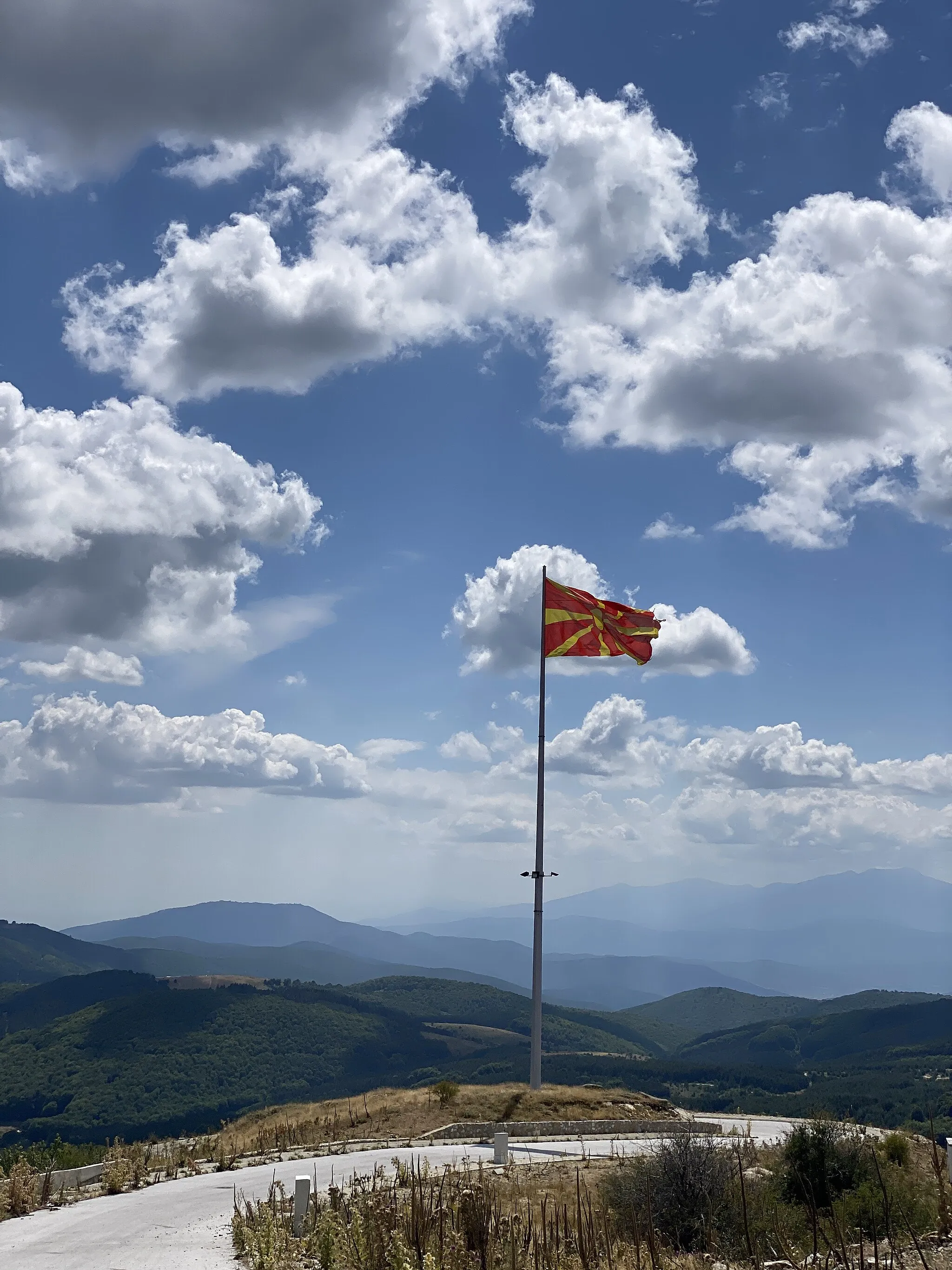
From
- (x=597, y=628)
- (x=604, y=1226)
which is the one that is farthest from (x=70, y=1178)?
(x=597, y=628)

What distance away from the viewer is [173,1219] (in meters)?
18.3

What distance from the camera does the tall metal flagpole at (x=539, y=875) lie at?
3106 cm

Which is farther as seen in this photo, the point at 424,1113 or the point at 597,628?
the point at 597,628

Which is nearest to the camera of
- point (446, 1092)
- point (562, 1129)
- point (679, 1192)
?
point (679, 1192)

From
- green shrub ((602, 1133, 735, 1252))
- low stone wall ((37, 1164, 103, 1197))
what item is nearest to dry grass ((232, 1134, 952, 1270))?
green shrub ((602, 1133, 735, 1252))

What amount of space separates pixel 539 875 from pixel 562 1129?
22.8ft

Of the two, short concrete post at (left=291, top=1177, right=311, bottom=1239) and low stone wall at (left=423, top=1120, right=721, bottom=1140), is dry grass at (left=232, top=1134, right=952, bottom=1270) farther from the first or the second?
low stone wall at (left=423, top=1120, right=721, bottom=1140)

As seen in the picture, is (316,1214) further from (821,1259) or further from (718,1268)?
(821,1259)

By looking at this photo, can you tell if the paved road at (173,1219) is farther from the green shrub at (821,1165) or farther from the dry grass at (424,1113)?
the dry grass at (424,1113)

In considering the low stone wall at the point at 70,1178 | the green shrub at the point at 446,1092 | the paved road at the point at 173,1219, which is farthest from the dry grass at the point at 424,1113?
the low stone wall at the point at 70,1178

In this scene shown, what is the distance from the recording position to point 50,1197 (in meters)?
20.3

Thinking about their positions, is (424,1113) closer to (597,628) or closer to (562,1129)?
(562,1129)

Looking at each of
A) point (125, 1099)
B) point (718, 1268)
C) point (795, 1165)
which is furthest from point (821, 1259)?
point (125, 1099)

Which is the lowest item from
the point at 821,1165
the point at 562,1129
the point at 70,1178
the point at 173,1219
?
the point at 562,1129
